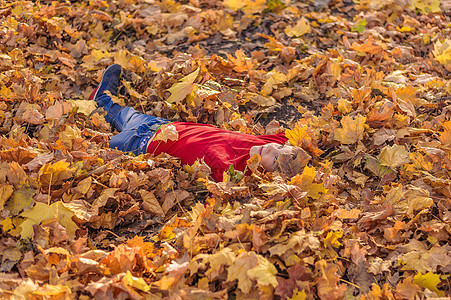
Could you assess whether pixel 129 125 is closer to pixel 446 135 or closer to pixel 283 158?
pixel 283 158

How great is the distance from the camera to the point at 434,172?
94.0 inches

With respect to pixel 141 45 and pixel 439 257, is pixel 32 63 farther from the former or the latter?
pixel 439 257

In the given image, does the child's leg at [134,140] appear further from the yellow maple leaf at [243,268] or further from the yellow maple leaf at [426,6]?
the yellow maple leaf at [426,6]

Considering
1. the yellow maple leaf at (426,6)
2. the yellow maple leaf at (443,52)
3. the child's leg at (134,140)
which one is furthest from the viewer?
the yellow maple leaf at (426,6)

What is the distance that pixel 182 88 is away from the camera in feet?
10.6

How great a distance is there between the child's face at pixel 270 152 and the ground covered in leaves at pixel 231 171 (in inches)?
5.9

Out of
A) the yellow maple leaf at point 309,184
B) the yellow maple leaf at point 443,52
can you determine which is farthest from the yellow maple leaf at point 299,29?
the yellow maple leaf at point 309,184

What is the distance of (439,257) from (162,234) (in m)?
1.38

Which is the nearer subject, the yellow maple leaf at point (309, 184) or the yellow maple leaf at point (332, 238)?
the yellow maple leaf at point (332, 238)

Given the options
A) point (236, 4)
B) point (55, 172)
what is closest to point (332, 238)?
point (55, 172)

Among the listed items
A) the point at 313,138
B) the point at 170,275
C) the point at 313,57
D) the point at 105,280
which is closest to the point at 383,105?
the point at 313,138

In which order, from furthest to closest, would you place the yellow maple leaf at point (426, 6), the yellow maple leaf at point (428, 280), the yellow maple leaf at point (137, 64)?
the yellow maple leaf at point (426, 6) < the yellow maple leaf at point (137, 64) < the yellow maple leaf at point (428, 280)

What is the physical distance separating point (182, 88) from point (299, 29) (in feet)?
6.08

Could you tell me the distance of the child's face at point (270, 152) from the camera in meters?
2.57
